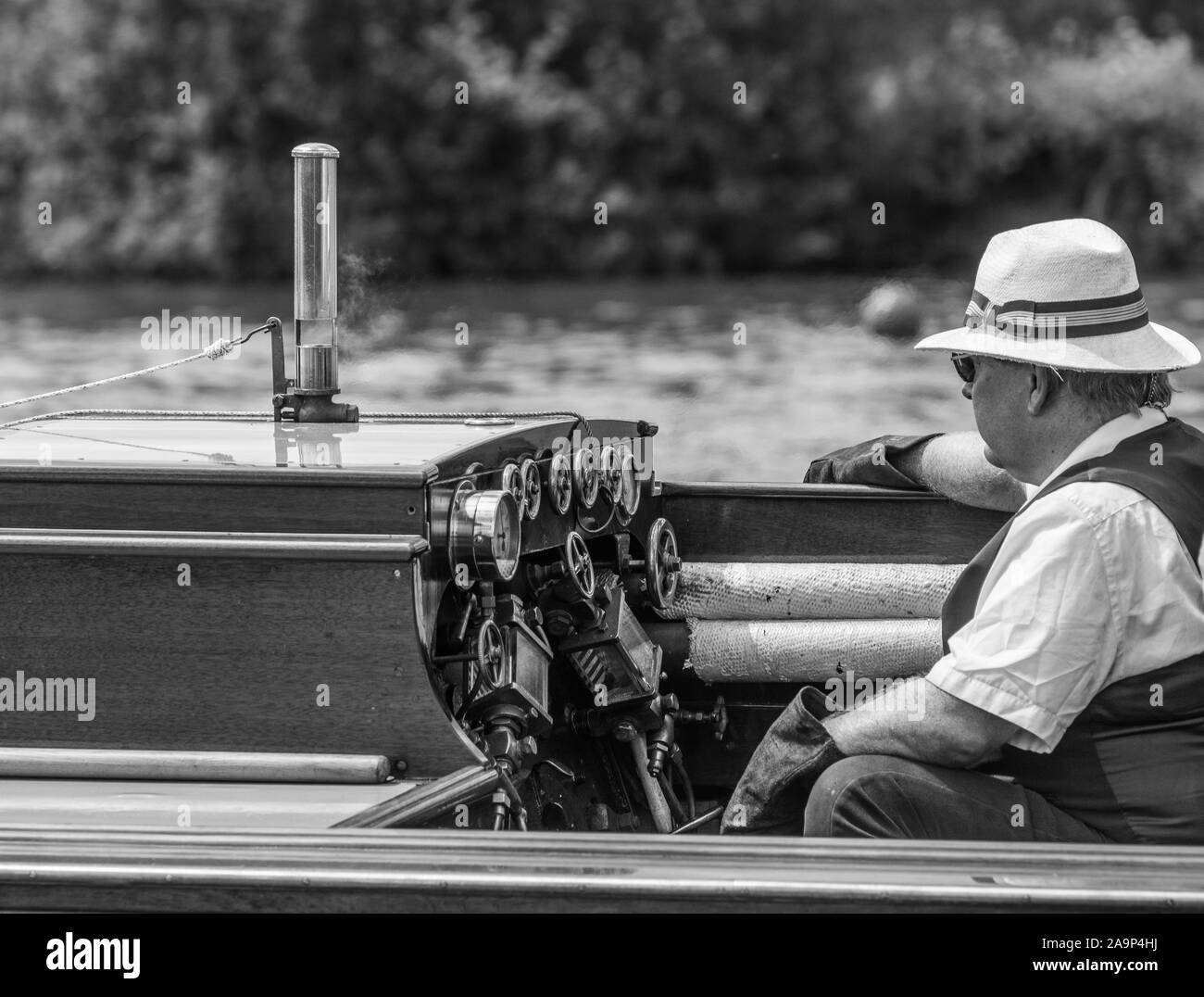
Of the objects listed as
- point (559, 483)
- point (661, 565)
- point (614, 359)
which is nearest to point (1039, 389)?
point (559, 483)

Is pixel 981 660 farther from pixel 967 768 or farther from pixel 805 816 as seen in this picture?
pixel 805 816

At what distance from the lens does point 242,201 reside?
20.8m

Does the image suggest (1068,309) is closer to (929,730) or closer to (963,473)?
(929,730)

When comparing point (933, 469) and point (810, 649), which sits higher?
point (933, 469)

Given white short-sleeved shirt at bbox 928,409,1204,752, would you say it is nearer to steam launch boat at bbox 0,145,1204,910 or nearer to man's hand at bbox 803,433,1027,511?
steam launch boat at bbox 0,145,1204,910

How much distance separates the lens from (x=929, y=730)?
2.08 m

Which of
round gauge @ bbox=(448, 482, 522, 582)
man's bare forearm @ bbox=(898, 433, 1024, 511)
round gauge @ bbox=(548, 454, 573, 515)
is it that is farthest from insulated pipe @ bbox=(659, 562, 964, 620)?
round gauge @ bbox=(448, 482, 522, 582)

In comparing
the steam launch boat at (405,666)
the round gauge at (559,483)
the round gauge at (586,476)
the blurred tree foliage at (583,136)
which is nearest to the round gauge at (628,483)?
the steam launch boat at (405,666)

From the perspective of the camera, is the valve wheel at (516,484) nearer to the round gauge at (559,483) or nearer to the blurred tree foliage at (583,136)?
the round gauge at (559,483)

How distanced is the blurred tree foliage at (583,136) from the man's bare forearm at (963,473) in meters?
17.2

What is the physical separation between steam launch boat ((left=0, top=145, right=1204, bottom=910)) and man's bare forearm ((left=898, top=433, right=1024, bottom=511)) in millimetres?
65

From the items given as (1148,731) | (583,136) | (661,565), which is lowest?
(1148,731)

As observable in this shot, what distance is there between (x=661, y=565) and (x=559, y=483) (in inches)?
20.8
